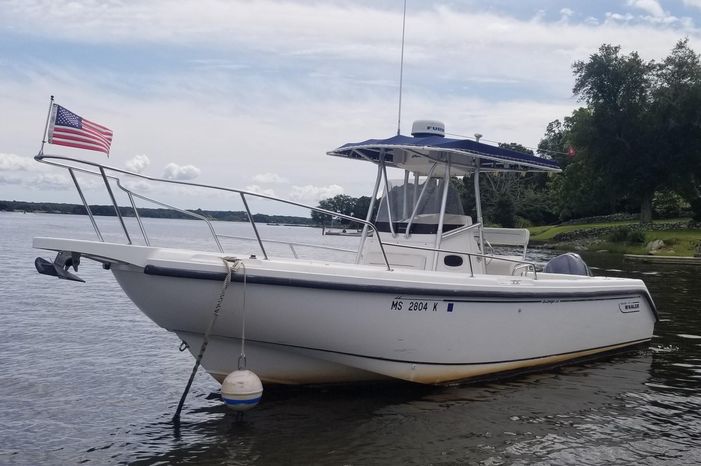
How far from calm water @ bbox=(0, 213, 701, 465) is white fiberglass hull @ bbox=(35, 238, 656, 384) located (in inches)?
18.5

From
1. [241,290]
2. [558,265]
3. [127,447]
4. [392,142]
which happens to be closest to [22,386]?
[127,447]

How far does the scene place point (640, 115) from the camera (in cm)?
4650

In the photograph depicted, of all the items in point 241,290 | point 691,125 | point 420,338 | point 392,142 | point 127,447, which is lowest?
point 127,447

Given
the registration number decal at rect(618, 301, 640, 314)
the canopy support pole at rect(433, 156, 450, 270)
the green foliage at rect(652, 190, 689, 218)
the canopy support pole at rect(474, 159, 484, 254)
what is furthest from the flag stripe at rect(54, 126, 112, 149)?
the green foliage at rect(652, 190, 689, 218)

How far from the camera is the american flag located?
6.68 meters

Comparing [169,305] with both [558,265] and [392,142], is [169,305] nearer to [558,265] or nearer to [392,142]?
[392,142]

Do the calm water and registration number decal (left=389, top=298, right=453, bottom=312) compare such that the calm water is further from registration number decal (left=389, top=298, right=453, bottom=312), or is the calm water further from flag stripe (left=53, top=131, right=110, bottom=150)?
flag stripe (left=53, top=131, right=110, bottom=150)

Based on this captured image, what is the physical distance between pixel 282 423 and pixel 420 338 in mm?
1868

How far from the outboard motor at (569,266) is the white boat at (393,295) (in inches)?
42.1

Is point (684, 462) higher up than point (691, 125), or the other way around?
point (691, 125)

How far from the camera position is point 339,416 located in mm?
7531

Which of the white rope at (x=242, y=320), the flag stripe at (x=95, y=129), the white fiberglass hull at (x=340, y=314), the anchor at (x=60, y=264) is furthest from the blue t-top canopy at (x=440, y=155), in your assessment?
the anchor at (x=60, y=264)

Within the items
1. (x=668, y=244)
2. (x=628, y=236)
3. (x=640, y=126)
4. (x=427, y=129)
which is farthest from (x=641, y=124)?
(x=427, y=129)

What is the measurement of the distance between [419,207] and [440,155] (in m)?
0.81
